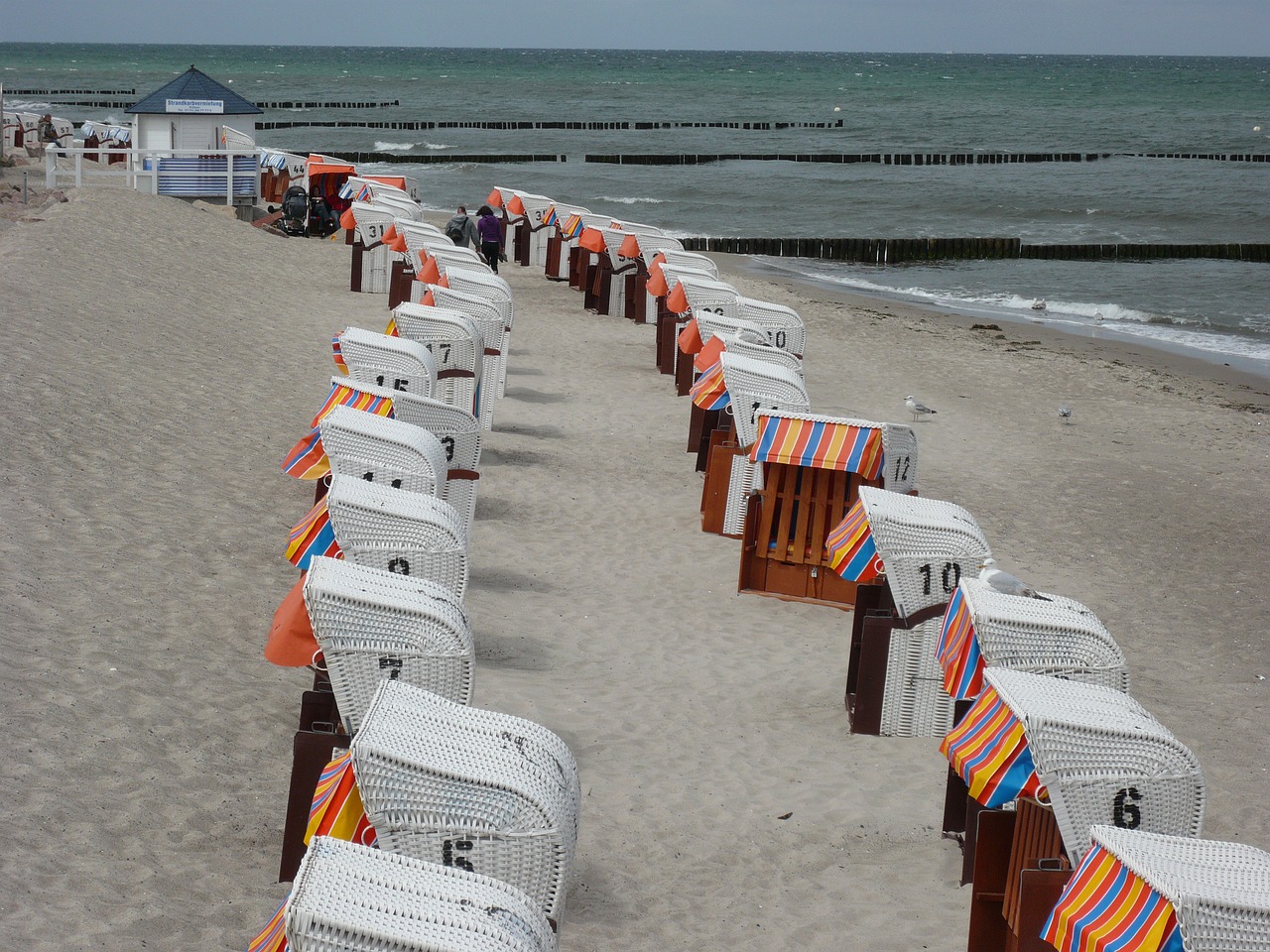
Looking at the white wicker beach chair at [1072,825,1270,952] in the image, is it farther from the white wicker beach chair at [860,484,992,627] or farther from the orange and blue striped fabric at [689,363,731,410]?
the orange and blue striped fabric at [689,363,731,410]

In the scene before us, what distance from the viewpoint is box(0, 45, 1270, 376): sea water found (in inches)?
993

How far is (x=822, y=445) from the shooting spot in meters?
8.38

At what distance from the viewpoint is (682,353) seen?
46.8 feet

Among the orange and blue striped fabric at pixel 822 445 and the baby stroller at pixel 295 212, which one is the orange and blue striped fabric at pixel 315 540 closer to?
the orange and blue striped fabric at pixel 822 445

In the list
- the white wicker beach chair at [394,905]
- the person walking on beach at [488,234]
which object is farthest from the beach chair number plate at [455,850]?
the person walking on beach at [488,234]

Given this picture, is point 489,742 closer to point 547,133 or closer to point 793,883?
point 793,883

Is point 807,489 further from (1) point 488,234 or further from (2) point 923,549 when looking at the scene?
(1) point 488,234

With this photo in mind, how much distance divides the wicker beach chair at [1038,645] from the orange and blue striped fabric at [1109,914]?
4.71 feet

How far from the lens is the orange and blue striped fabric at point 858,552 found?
22.0 ft

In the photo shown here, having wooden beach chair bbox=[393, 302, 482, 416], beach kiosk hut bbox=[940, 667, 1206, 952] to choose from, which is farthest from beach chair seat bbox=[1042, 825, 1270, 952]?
wooden beach chair bbox=[393, 302, 482, 416]

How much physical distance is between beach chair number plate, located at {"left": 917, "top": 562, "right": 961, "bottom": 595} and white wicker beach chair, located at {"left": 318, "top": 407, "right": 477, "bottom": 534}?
2383 millimetres

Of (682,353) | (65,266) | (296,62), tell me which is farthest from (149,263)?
(296,62)

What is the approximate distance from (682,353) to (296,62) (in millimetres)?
166012

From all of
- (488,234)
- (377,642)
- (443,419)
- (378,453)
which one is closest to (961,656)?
(377,642)
